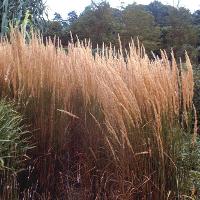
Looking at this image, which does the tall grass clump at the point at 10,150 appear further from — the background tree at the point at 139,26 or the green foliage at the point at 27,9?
the background tree at the point at 139,26

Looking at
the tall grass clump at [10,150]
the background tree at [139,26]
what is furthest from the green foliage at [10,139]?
the background tree at [139,26]

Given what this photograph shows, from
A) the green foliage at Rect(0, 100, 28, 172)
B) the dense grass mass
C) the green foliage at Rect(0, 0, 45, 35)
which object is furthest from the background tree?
the green foliage at Rect(0, 100, 28, 172)

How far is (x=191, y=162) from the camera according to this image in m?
2.27

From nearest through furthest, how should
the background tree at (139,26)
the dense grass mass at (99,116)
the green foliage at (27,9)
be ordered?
the dense grass mass at (99,116)
the green foliage at (27,9)
the background tree at (139,26)

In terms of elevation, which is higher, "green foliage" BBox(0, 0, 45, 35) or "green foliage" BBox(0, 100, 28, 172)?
"green foliage" BBox(0, 0, 45, 35)

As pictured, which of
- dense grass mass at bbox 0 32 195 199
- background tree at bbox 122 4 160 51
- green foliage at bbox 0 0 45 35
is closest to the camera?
dense grass mass at bbox 0 32 195 199

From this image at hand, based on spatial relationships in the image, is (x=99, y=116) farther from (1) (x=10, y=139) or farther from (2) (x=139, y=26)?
(2) (x=139, y=26)

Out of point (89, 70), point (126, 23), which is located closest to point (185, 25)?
point (126, 23)

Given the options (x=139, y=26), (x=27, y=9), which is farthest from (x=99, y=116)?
(x=139, y=26)

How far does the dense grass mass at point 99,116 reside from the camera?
2.21m

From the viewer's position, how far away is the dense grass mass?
7.26 ft

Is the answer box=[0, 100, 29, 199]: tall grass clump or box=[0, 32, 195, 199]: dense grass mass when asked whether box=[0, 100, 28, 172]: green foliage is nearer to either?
box=[0, 100, 29, 199]: tall grass clump

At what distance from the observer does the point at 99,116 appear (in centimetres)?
262

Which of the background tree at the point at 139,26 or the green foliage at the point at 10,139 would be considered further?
the background tree at the point at 139,26
